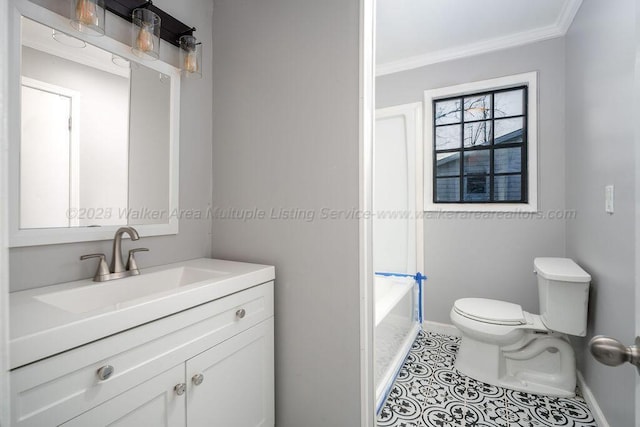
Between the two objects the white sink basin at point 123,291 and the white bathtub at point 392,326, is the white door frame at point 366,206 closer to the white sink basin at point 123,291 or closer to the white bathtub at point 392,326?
the white bathtub at point 392,326

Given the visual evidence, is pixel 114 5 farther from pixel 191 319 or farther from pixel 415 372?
pixel 415 372

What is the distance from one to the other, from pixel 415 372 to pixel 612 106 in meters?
1.92

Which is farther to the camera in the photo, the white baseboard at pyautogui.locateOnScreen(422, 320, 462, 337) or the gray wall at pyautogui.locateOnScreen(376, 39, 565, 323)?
the white baseboard at pyautogui.locateOnScreen(422, 320, 462, 337)

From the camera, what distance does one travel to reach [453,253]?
8.73 ft

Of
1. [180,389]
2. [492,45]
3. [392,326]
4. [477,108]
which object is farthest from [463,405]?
[492,45]

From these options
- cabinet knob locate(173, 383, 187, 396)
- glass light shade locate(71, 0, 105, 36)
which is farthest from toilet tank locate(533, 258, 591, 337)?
glass light shade locate(71, 0, 105, 36)

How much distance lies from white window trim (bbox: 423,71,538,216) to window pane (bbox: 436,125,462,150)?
0.08 metres

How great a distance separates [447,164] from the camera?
2.71 m

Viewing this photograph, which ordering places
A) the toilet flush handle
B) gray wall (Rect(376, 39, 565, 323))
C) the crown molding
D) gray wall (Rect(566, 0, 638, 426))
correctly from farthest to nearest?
gray wall (Rect(376, 39, 565, 323)) → the crown molding → gray wall (Rect(566, 0, 638, 426)) → the toilet flush handle

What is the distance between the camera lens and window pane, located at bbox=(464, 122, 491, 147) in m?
2.57

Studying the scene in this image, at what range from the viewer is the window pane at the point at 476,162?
2578 millimetres

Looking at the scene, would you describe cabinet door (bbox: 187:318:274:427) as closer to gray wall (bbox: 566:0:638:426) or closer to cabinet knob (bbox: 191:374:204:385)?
cabinet knob (bbox: 191:374:204:385)

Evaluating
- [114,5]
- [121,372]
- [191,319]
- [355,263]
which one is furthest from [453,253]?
[114,5]

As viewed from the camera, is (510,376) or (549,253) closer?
(510,376)
